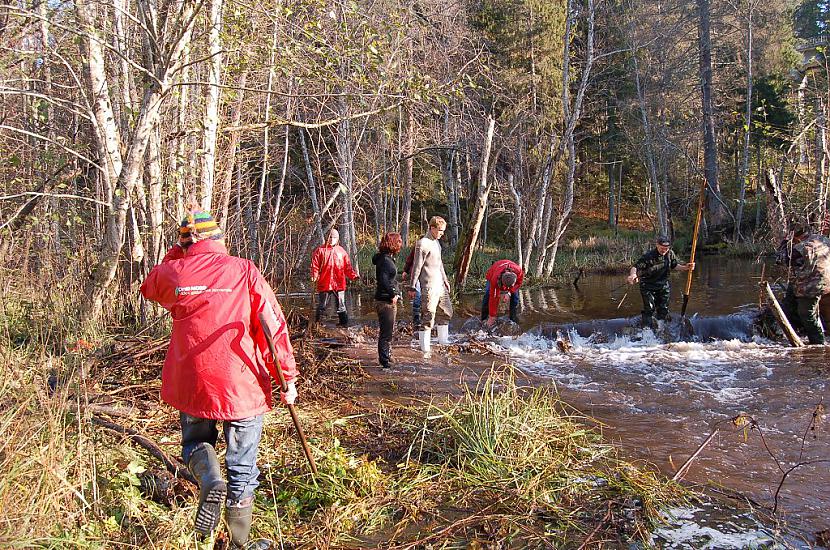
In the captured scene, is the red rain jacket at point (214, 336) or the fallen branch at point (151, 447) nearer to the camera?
the red rain jacket at point (214, 336)

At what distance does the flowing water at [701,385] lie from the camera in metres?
4.90

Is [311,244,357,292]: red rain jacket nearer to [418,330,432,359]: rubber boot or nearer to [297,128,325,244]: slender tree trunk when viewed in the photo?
[418,330,432,359]: rubber boot

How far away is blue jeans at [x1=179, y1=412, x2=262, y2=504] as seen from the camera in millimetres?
3332

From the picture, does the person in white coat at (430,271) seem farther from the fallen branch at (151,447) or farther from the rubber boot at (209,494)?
the rubber boot at (209,494)

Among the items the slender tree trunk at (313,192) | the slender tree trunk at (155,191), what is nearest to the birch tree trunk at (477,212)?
the slender tree trunk at (313,192)

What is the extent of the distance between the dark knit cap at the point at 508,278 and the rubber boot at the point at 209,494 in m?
7.76

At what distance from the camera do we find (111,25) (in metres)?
7.35

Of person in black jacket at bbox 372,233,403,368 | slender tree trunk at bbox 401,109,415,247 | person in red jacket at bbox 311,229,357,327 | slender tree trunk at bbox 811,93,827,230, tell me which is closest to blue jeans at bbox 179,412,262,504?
person in black jacket at bbox 372,233,403,368

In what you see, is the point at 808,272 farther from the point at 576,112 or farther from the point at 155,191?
the point at 155,191

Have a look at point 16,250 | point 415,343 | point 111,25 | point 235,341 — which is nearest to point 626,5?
point 415,343

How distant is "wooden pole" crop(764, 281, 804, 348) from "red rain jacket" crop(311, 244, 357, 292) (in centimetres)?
691

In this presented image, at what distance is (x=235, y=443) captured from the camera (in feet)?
11.0

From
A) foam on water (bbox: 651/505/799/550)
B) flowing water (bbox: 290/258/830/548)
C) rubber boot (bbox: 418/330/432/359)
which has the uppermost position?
rubber boot (bbox: 418/330/432/359)

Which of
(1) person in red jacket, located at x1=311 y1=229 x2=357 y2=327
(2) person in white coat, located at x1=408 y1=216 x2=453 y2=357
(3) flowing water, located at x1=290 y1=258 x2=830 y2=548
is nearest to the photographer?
(3) flowing water, located at x1=290 y1=258 x2=830 y2=548
